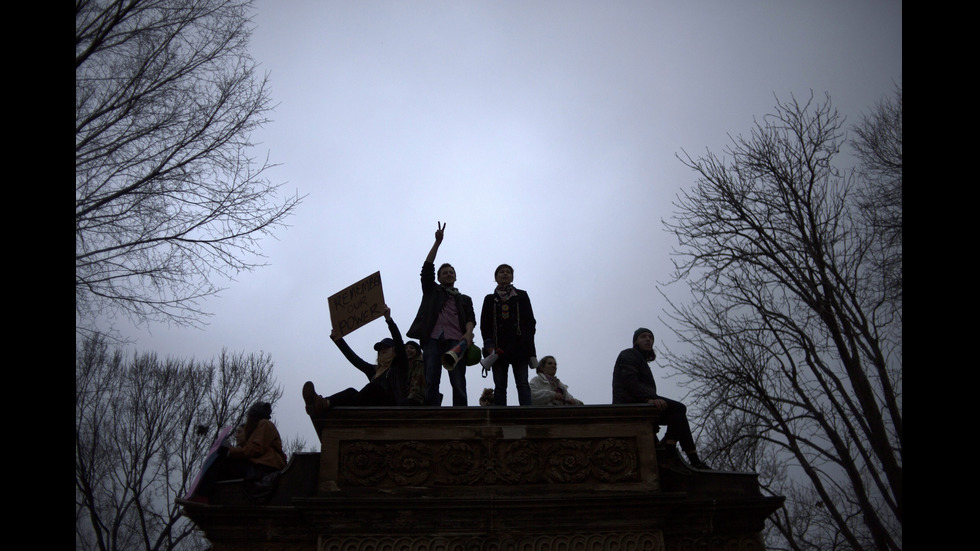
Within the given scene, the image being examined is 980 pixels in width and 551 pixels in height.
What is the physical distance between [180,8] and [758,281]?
33.8 ft

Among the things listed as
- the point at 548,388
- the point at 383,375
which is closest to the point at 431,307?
the point at 383,375

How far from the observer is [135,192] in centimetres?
1006

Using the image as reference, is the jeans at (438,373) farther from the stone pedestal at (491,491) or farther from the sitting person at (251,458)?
the sitting person at (251,458)

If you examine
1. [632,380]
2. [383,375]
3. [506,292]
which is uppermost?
[506,292]

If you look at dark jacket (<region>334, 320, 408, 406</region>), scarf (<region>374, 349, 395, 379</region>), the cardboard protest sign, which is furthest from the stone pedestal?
the cardboard protest sign

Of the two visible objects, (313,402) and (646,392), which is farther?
(646,392)

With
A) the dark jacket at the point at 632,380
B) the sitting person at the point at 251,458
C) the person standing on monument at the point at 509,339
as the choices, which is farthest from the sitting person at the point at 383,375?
the dark jacket at the point at 632,380

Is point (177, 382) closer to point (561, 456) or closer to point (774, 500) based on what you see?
point (561, 456)

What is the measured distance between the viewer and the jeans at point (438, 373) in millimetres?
9039

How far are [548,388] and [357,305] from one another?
272 centimetres

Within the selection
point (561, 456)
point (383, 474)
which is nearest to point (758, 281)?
point (561, 456)

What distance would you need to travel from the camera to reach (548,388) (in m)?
9.30

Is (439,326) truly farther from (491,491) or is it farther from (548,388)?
(491,491)

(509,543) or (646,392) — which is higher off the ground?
(646,392)
